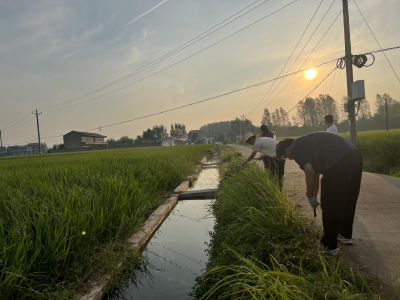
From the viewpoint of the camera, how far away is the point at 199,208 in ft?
19.9

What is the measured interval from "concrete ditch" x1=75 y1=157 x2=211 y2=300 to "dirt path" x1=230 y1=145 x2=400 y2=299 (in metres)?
2.12

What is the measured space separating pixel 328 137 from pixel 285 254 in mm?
1132

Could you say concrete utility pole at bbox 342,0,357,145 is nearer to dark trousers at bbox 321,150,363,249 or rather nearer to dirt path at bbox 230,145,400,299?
dirt path at bbox 230,145,400,299

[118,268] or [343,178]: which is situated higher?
[343,178]

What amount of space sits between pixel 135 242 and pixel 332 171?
239 cm

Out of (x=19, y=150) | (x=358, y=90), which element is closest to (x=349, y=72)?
(x=358, y=90)

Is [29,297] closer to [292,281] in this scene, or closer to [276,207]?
[292,281]

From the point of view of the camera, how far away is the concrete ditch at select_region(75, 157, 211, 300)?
2.34 metres

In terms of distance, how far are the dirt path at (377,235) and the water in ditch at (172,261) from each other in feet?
5.17

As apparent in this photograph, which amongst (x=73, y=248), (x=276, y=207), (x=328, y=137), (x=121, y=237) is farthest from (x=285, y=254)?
(x=121, y=237)

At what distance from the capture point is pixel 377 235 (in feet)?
9.65

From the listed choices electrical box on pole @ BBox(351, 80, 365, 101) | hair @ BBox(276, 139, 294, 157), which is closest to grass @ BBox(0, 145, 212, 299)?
hair @ BBox(276, 139, 294, 157)

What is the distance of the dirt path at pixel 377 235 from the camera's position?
2.19 meters

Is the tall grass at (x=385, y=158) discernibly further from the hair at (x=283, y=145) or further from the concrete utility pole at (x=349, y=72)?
the hair at (x=283, y=145)
